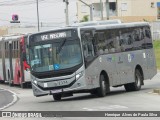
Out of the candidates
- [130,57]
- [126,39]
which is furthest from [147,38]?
[126,39]

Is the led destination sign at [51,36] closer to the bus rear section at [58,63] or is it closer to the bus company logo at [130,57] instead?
the bus rear section at [58,63]

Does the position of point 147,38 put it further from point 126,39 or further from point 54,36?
point 54,36

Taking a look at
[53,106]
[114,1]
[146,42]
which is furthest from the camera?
[114,1]

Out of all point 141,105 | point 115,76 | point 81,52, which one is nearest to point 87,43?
point 81,52

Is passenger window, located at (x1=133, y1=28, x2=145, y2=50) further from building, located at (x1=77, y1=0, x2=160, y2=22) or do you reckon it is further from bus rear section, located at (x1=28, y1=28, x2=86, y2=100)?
building, located at (x1=77, y1=0, x2=160, y2=22)

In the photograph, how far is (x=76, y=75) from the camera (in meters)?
26.2

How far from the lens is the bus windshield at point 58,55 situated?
1032 inches

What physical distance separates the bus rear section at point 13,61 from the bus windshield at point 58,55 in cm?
1116

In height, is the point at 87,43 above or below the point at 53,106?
above

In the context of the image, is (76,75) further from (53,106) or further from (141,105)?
(141,105)

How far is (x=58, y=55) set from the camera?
26391 mm

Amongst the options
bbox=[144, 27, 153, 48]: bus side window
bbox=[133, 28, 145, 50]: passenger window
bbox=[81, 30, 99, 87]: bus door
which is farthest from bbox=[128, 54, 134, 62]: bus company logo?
bbox=[81, 30, 99, 87]: bus door

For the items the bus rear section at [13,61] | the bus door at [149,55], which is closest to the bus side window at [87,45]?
the bus door at [149,55]

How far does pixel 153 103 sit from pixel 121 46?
6800 mm
